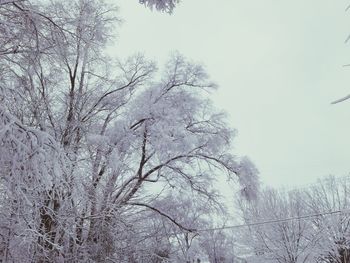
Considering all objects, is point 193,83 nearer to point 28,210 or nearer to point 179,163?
point 179,163

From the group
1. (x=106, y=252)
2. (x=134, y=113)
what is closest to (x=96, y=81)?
(x=134, y=113)

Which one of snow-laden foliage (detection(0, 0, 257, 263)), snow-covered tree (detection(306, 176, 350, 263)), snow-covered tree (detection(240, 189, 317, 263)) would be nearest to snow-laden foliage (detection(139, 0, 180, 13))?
A: snow-laden foliage (detection(0, 0, 257, 263))

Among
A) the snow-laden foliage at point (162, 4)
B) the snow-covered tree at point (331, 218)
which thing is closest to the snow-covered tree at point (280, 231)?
the snow-covered tree at point (331, 218)

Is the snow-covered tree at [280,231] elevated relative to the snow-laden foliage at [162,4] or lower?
lower

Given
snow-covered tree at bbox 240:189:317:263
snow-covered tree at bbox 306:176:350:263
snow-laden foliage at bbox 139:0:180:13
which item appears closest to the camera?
snow-laden foliage at bbox 139:0:180:13

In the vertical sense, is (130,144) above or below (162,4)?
above

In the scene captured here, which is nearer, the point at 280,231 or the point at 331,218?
the point at 280,231

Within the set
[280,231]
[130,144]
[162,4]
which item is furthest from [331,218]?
[162,4]

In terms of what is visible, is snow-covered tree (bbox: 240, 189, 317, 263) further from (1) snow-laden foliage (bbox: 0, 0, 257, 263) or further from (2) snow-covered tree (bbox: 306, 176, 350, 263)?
(1) snow-laden foliage (bbox: 0, 0, 257, 263)

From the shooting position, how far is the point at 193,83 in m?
14.1

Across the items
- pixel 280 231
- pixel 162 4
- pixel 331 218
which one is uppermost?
pixel 162 4

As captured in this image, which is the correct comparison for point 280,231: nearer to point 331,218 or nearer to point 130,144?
point 331,218

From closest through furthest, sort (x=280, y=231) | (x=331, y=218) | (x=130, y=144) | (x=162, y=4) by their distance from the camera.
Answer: (x=162, y=4)
(x=130, y=144)
(x=280, y=231)
(x=331, y=218)

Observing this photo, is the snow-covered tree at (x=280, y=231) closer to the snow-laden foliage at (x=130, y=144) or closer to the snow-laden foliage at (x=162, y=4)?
the snow-laden foliage at (x=130, y=144)
